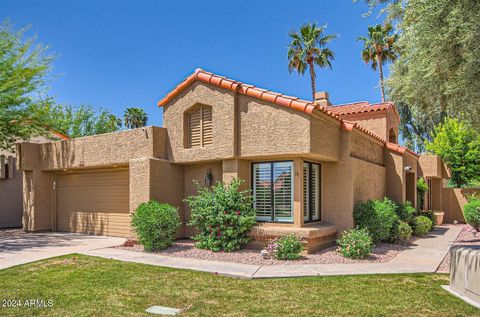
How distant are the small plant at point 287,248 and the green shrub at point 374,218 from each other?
2.76m

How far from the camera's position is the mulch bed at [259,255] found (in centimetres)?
1016

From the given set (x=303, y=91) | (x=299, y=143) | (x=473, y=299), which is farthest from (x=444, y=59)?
(x=303, y=91)

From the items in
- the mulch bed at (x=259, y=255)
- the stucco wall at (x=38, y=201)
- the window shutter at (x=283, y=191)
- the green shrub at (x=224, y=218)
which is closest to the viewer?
the mulch bed at (x=259, y=255)

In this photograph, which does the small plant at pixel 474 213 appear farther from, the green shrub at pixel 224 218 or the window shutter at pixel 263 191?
the green shrub at pixel 224 218

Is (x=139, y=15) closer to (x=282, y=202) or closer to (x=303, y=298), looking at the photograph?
(x=282, y=202)

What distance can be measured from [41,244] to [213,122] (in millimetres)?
7427

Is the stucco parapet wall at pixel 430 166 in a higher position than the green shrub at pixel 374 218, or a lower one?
higher

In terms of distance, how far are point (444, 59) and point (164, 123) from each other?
30.0ft

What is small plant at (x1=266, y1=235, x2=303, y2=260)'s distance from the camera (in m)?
10.3

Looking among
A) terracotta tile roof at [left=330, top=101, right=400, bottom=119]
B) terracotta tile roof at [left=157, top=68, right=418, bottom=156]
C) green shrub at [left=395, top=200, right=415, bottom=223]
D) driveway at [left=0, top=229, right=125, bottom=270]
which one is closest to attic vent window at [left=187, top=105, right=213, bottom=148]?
terracotta tile roof at [left=157, top=68, right=418, bottom=156]

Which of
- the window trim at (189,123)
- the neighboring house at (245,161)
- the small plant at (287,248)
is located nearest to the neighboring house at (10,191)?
the neighboring house at (245,161)

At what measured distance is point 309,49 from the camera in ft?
111

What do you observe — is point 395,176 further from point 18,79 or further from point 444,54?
point 18,79

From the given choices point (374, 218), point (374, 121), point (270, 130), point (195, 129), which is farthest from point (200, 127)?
point (374, 121)
